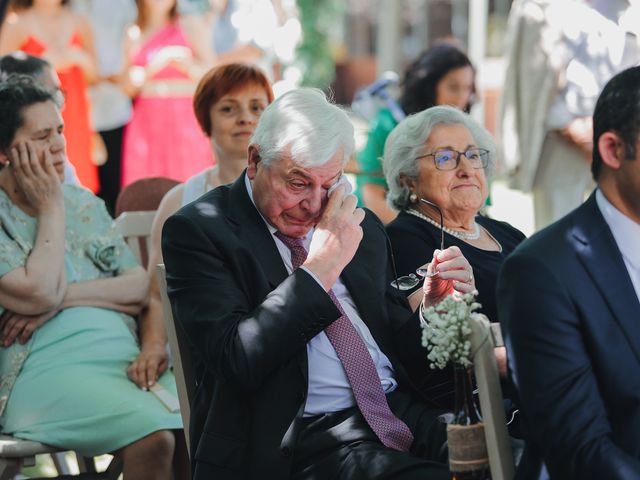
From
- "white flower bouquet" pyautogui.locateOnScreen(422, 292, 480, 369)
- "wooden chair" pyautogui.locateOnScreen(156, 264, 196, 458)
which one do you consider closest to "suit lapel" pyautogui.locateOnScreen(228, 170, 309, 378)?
"wooden chair" pyautogui.locateOnScreen(156, 264, 196, 458)

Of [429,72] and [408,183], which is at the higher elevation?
[429,72]

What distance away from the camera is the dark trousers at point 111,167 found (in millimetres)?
7492

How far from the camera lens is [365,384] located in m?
3.04

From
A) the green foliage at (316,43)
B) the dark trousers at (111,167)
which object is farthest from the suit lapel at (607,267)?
the green foliage at (316,43)

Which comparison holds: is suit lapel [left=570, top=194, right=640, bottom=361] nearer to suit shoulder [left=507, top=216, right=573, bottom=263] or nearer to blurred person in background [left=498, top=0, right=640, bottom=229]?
suit shoulder [left=507, top=216, right=573, bottom=263]

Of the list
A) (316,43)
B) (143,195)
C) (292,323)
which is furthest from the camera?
(316,43)

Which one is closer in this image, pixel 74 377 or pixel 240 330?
pixel 240 330

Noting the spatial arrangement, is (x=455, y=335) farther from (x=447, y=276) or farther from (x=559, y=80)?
(x=559, y=80)

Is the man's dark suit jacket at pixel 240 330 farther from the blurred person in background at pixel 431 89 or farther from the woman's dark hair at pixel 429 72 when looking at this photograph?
the woman's dark hair at pixel 429 72

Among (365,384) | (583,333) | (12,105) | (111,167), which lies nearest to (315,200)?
(365,384)

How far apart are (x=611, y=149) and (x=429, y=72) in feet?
12.7

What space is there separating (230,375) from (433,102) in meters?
3.66

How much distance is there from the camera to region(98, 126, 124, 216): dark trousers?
7.49m

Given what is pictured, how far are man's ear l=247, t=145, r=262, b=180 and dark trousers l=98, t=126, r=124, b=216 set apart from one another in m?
4.44
